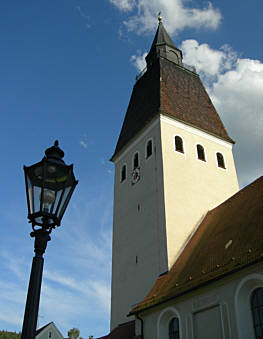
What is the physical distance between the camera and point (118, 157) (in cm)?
2214

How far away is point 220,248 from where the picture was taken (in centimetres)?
1211

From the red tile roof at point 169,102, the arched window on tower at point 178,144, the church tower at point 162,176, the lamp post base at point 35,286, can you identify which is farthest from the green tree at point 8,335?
the lamp post base at point 35,286

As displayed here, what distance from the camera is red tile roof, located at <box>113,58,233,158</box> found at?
66.3 ft

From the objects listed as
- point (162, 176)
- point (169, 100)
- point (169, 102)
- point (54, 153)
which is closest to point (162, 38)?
point (169, 100)

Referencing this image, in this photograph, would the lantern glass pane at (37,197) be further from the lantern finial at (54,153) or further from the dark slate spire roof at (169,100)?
the dark slate spire roof at (169,100)

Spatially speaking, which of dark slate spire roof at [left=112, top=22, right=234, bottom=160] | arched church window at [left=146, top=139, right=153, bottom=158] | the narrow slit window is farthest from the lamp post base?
the narrow slit window

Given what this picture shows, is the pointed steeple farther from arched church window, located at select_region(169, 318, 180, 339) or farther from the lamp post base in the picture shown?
the lamp post base

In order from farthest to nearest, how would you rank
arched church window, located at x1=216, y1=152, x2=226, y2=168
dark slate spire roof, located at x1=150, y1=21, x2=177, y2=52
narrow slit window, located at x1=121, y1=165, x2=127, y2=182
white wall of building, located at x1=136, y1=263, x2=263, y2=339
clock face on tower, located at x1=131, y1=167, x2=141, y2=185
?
1. dark slate spire roof, located at x1=150, y1=21, x2=177, y2=52
2. narrow slit window, located at x1=121, y1=165, x2=127, y2=182
3. arched church window, located at x1=216, y1=152, x2=226, y2=168
4. clock face on tower, located at x1=131, y1=167, x2=141, y2=185
5. white wall of building, located at x1=136, y1=263, x2=263, y2=339

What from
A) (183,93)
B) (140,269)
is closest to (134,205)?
(140,269)

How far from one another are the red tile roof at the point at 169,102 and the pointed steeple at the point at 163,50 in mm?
1913

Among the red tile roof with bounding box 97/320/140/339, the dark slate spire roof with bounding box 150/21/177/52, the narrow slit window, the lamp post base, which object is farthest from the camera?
the dark slate spire roof with bounding box 150/21/177/52

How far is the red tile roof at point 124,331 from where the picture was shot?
46.4 feet

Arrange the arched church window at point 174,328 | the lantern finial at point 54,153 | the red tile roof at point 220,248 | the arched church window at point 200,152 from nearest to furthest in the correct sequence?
the lantern finial at point 54,153 < the red tile roof at point 220,248 < the arched church window at point 174,328 < the arched church window at point 200,152

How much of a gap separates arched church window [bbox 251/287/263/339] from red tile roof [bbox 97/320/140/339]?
570cm
